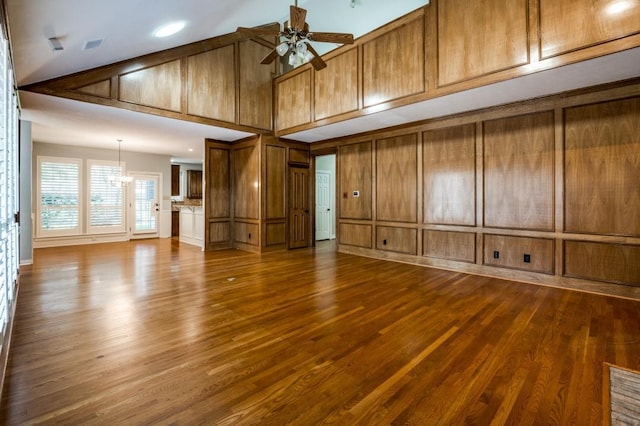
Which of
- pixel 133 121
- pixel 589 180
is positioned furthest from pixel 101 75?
pixel 589 180

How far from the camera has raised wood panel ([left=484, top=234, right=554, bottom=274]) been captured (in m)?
4.16

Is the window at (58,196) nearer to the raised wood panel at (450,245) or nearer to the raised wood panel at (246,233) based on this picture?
the raised wood panel at (246,233)

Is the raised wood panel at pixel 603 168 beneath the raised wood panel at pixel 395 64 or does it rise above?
beneath

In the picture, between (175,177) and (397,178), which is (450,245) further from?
(175,177)

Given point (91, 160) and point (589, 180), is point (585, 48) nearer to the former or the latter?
point (589, 180)

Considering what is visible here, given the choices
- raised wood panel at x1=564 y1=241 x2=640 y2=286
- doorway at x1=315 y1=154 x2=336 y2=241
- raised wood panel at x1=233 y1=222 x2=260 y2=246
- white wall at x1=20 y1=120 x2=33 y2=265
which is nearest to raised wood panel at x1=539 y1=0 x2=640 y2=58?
raised wood panel at x1=564 y1=241 x2=640 y2=286

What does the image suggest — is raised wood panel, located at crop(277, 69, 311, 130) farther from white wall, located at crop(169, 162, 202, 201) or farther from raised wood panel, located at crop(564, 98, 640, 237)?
white wall, located at crop(169, 162, 202, 201)

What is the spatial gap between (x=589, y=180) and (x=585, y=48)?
1.64 m

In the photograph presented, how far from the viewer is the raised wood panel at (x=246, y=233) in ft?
22.3

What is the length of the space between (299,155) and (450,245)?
13.0 ft

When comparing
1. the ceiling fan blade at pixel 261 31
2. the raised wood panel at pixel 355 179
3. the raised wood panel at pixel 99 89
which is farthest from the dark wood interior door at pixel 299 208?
the ceiling fan blade at pixel 261 31

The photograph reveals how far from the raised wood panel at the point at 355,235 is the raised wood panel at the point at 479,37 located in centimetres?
320

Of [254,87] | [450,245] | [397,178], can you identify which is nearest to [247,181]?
[254,87]

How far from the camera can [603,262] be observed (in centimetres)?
374
